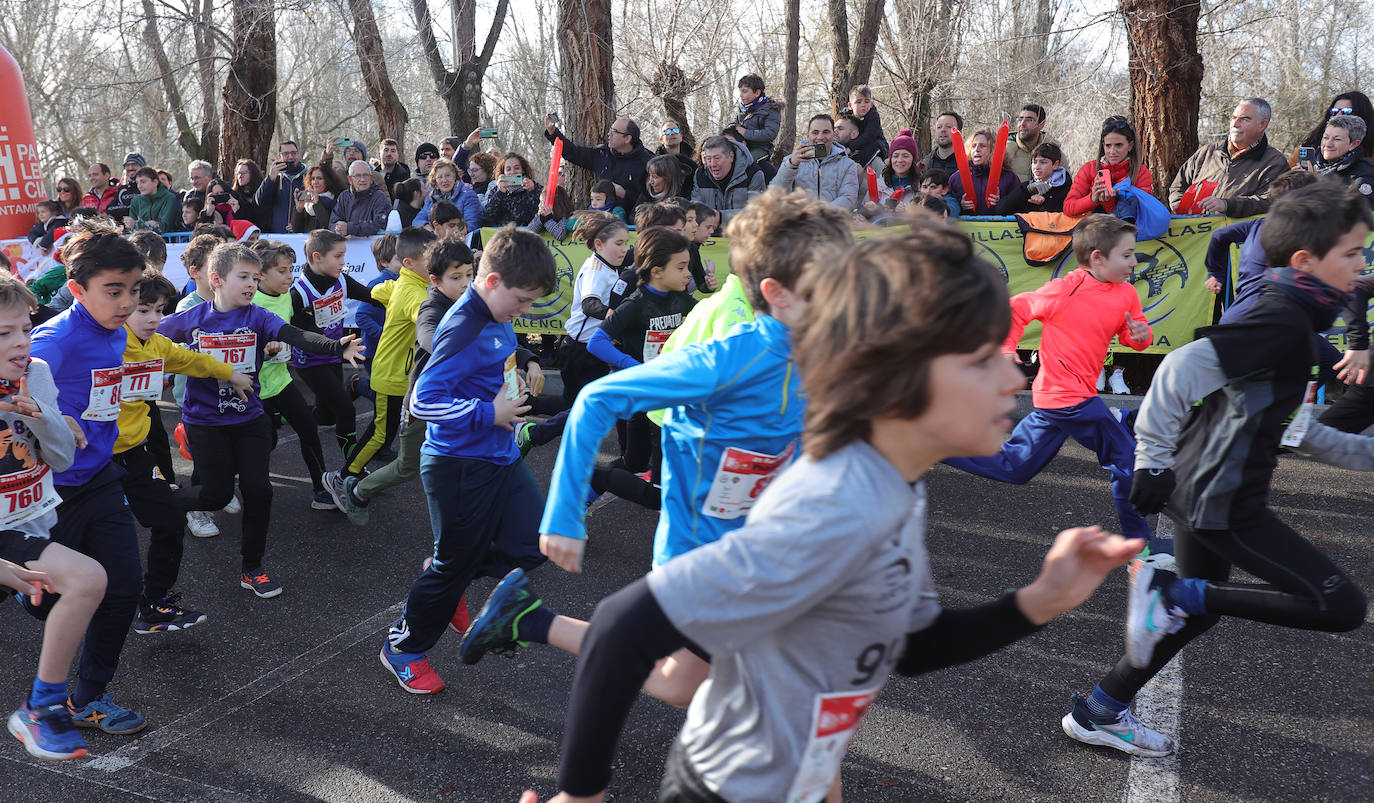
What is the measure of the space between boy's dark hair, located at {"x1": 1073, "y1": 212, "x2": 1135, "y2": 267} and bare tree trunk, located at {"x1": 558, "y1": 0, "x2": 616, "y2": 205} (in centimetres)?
817

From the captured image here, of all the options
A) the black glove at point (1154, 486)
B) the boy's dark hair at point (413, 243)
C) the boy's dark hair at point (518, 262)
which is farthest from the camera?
the boy's dark hair at point (413, 243)

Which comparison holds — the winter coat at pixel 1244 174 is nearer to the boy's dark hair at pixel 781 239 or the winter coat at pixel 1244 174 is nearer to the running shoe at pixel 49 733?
the boy's dark hair at pixel 781 239

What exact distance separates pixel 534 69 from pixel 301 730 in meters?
28.8

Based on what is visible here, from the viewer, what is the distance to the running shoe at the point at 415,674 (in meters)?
3.94

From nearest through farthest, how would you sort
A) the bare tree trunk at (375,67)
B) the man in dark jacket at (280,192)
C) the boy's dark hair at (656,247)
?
the boy's dark hair at (656,247) < the man in dark jacket at (280,192) < the bare tree trunk at (375,67)

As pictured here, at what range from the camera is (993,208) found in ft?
31.1

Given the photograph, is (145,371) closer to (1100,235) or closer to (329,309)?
(329,309)

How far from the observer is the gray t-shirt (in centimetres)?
142

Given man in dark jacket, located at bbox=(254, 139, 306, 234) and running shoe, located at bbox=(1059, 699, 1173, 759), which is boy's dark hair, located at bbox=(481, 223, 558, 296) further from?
man in dark jacket, located at bbox=(254, 139, 306, 234)

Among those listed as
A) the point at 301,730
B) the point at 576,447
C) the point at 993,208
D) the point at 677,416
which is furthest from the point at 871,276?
the point at 993,208

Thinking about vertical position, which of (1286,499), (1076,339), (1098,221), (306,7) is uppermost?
(306,7)

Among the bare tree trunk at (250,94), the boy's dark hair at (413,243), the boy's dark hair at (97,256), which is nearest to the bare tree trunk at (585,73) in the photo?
the boy's dark hair at (413,243)

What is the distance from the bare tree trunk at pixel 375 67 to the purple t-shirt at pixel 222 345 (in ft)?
39.3

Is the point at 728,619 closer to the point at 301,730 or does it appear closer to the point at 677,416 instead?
the point at 677,416
